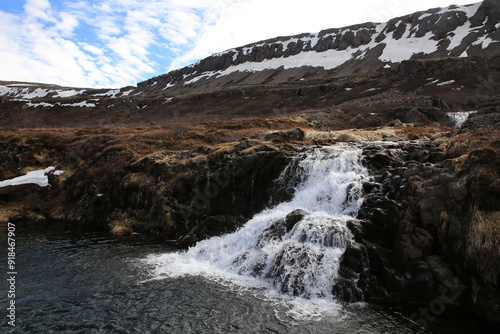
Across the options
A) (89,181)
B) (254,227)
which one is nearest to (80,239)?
(89,181)

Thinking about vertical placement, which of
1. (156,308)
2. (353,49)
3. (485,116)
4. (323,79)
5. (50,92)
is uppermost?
(353,49)

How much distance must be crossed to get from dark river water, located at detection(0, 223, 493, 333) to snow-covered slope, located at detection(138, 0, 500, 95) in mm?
98128

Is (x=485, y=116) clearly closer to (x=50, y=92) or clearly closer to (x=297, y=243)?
(x=297, y=243)

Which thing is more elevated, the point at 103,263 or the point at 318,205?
the point at 318,205

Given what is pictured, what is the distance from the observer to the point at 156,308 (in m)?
10.9

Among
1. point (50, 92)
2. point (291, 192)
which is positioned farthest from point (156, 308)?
point (50, 92)

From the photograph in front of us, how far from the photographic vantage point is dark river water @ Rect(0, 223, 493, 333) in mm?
9672

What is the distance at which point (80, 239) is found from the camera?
65.4 ft

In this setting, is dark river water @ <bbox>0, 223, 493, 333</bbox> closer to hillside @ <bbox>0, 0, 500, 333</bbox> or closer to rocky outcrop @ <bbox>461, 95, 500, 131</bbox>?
hillside @ <bbox>0, 0, 500, 333</bbox>

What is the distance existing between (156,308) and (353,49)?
5193 inches

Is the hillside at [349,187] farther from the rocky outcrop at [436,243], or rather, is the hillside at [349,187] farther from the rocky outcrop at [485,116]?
the rocky outcrop at [485,116]

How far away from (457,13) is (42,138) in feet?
452

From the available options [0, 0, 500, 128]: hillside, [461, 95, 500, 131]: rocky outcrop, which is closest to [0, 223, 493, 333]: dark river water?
[461, 95, 500, 131]: rocky outcrop

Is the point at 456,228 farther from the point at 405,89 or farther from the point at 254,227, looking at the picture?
the point at 405,89
